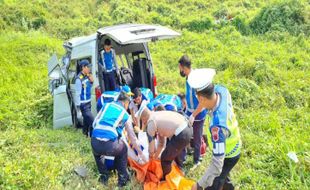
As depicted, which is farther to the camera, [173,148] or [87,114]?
[87,114]

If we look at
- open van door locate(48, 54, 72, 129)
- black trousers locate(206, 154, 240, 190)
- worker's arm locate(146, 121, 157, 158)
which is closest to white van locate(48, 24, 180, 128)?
open van door locate(48, 54, 72, 129)

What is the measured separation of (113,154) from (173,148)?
0.77 metres

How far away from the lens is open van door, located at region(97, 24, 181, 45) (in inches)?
212

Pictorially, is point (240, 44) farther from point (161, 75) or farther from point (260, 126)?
point (260, 126)

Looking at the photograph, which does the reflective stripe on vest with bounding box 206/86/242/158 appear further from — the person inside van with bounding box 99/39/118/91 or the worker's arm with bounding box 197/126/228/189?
the person inside van with bounding box 99/39/118/91

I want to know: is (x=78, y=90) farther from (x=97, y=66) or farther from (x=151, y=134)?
(x=151, y=134)

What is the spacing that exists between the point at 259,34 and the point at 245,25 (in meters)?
0.92

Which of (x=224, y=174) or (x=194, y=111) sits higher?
(x=194, y=111)

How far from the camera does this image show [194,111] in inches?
202

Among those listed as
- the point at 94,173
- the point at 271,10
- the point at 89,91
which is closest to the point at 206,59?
the point at 271,10

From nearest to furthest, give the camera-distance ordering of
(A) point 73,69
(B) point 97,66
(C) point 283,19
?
(B) point 97,66 → (A) point 73,69 → (C) point 283,19

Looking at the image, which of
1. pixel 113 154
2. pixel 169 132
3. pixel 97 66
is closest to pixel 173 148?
pixel 169 132

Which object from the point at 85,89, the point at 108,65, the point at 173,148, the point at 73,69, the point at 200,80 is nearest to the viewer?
the point at 200,80

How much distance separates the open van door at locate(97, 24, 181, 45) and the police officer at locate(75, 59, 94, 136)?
0.88 metres
